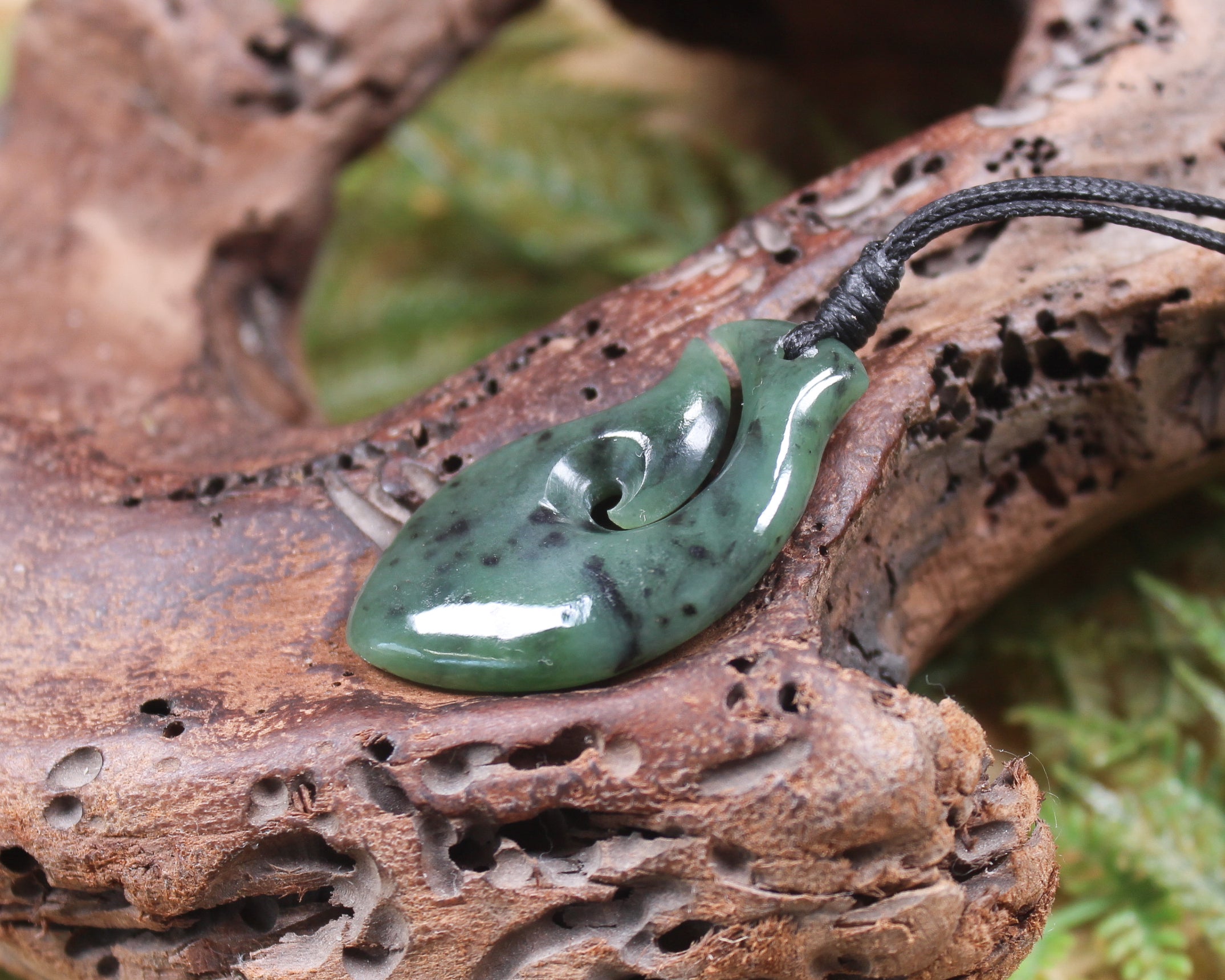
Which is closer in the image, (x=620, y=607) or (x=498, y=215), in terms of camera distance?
(x=620, y=607)

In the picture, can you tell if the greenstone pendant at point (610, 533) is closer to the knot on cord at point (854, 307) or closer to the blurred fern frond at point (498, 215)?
the knot on cord at point (854, 307)

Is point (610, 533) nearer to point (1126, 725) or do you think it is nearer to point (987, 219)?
point (987, 219)

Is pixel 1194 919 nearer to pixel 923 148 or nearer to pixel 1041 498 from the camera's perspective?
pixel 1041 498

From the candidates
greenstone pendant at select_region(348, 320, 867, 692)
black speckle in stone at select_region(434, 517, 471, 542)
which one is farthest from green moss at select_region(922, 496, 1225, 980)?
black speckle in stone at select_region(434, 517, 471, 542)

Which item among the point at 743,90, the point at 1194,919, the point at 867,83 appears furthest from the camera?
the point at 743,90

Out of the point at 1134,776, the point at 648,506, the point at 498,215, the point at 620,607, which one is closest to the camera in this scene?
the point at 620,607

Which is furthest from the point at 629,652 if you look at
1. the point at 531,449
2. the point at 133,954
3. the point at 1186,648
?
the point at 1186,648

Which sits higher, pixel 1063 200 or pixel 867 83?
pixel 1063 200

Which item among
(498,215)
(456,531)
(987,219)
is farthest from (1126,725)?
(498,215)

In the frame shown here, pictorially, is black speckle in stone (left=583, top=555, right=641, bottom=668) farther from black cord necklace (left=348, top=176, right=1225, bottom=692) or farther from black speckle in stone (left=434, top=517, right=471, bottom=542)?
black speckle in stone (left=434, top=517, right=471, bottom=542)
